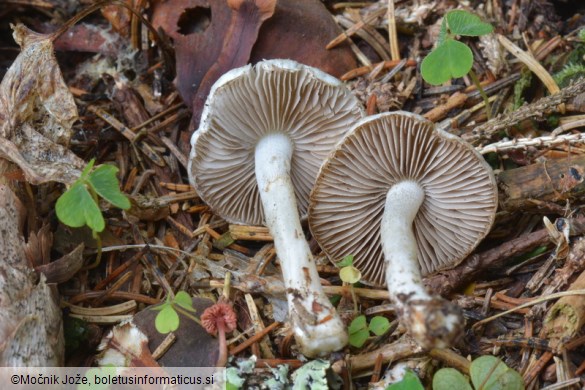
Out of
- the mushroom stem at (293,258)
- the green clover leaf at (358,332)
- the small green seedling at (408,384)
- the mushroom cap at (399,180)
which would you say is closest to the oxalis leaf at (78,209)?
the mushroom stem at (293,258)

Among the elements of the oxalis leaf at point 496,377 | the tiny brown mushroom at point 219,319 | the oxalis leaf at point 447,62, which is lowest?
the oxalis leaf at point 496,377

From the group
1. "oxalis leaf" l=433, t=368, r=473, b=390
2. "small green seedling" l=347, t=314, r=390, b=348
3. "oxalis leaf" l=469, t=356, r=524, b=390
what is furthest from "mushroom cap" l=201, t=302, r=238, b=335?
"oxalis leaf" l=469, t=356, r=524, b=390

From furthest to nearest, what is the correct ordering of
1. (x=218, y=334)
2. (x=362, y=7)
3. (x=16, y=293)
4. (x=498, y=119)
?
(x=362, y=7) → (x=498, y=119) → (x=218, y=334) → (x=16, y=293)

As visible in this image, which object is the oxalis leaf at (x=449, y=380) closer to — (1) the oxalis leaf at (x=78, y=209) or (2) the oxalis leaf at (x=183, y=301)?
(2) the oxalis leaf at (x=183, y=301)

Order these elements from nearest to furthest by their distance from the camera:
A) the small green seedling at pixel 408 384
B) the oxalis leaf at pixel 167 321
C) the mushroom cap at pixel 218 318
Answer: the small green seedling at pixel 408 384 → the oxalis leaf at pixel 167 321 → the mushroom cap at pixel 218 318

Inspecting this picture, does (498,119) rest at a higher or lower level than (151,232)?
higher

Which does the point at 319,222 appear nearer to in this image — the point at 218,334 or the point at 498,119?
the point at 218,334

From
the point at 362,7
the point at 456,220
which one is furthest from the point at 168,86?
the point at 456,220

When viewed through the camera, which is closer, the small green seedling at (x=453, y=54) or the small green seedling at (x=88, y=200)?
the small green seedling at (x=88, y=200)
